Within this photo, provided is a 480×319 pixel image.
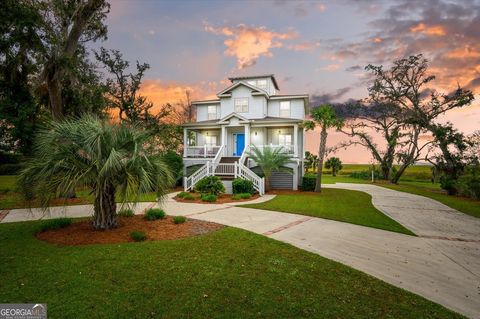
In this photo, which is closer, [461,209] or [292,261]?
[292,261]

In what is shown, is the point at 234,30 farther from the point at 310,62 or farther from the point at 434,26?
the point at 434,26

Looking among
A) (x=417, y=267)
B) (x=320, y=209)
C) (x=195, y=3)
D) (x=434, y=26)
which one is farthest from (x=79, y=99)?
(x=434, y=26)

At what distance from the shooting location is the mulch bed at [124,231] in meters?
6.88

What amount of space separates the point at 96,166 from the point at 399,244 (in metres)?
8.99

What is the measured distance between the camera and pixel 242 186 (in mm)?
17203

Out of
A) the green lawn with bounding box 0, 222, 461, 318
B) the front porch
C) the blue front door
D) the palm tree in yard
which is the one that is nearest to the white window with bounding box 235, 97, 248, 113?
the front porch

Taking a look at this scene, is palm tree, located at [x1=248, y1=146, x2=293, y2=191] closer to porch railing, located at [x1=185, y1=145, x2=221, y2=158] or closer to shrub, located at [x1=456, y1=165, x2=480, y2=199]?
porch railing, located at [x1=185, y1=145, x2=221, y2=158]

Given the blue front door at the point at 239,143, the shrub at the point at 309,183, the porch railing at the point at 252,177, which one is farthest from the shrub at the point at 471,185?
the blue front door at the point at 239,143

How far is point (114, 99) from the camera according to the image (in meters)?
29.0

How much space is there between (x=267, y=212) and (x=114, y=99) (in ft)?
84.1

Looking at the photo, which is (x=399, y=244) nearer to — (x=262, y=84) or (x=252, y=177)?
(x=252, y=177)

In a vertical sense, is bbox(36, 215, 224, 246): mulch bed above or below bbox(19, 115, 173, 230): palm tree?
below

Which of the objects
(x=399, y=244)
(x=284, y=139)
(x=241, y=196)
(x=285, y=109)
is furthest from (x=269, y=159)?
(x=399, y=244)

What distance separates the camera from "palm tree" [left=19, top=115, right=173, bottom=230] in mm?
6605
